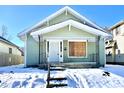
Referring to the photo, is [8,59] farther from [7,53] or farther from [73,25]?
[73,25]

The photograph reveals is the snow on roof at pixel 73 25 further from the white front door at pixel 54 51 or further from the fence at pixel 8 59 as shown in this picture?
the fence at pixel 8 59

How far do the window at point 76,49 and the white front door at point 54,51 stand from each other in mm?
608

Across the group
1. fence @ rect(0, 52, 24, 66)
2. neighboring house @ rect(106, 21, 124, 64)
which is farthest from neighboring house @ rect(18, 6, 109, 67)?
fence @ rect(0, 52, 24, 66)

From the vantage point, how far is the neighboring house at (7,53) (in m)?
18.0

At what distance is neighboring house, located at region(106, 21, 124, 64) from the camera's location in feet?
56.7

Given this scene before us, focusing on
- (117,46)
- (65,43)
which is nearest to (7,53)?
(65,43)

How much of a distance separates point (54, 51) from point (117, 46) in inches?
213

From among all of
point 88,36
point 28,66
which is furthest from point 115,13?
point 28,66

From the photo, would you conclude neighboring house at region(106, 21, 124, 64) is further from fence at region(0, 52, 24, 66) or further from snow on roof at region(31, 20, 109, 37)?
fence at region(0, 52, 24, 66)

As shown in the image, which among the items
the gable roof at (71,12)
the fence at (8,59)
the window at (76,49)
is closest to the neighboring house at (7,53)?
the fence at (8,59)

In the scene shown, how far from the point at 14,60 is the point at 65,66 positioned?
9.74 m

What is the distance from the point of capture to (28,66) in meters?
13.8
